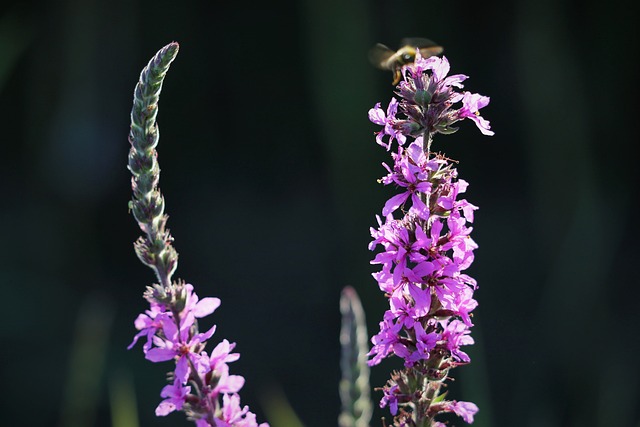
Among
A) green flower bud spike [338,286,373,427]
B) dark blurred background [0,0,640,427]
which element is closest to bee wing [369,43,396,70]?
green flower bud spike [338,286,373,427]

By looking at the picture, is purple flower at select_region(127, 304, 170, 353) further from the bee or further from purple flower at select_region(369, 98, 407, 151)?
the bee

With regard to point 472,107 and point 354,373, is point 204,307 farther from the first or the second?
point 472,107

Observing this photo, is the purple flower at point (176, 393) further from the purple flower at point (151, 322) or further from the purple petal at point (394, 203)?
the purple petal at point (394, 203)

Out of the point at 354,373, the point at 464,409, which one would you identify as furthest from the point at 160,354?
the point at 464,409

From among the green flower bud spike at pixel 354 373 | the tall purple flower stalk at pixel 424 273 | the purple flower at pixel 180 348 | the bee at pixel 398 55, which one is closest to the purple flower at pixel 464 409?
the tall purple flower stalk at pixel 424 273
